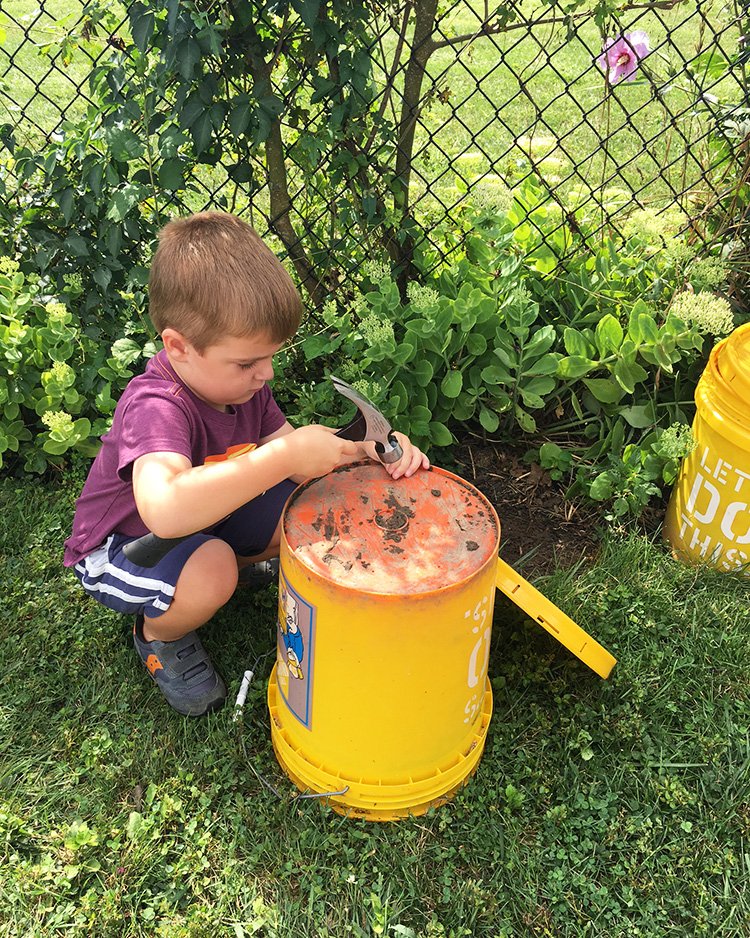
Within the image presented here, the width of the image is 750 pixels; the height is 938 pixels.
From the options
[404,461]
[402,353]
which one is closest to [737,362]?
[402,353]

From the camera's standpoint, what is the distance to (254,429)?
2100 millimetres

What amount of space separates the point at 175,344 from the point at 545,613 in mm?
964

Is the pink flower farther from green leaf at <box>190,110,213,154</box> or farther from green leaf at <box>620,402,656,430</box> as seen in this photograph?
green leaf at <box>190,110,213,154</box>

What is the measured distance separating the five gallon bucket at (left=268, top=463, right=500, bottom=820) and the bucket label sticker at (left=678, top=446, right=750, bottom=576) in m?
0.81

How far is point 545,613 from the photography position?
70.2 inches

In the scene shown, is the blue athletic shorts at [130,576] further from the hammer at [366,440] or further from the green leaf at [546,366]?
the green leaf at [546,366]

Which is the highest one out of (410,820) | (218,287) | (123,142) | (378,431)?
(123,142)

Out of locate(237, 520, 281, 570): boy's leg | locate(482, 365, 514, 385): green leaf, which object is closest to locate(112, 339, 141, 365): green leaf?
locate(237, 520, 281, 570): boy's leg

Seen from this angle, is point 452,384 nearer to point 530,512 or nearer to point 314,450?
point 530,512

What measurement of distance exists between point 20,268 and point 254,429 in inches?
45.6

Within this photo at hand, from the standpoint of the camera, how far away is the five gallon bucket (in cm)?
155

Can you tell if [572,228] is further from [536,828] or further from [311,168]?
[536,828]

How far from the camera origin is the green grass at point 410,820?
165cm

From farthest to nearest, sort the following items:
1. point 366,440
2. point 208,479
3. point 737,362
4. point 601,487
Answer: point 601,487
point 737,362
point 366,440
point 208,479
